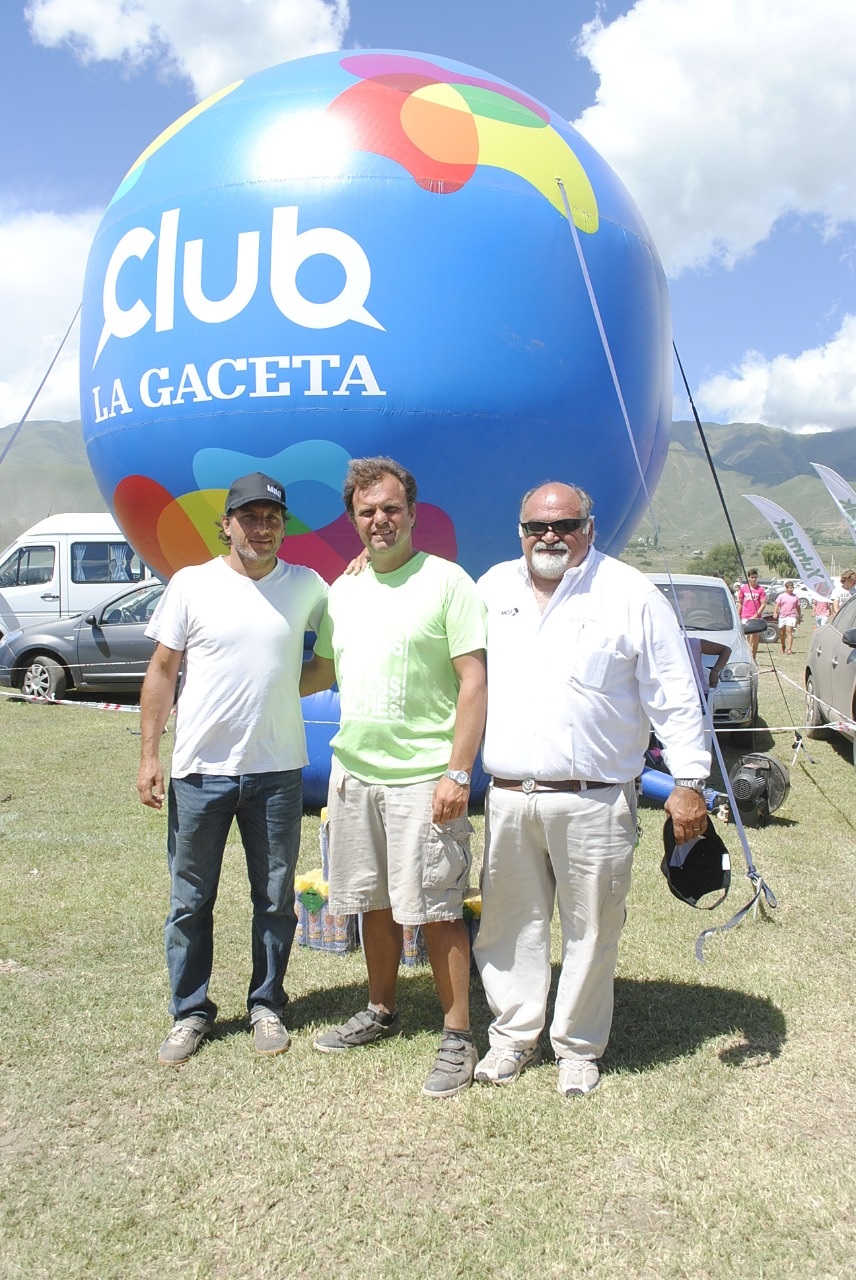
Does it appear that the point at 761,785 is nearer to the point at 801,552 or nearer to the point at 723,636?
the point at 723,636

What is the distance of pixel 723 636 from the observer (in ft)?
31.9

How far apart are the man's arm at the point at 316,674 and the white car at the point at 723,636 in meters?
4.89

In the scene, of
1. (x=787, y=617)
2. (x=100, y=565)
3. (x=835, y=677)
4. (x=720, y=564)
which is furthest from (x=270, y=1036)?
(x=720, y=564)

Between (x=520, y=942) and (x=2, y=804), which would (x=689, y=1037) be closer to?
(x=520, y=942)

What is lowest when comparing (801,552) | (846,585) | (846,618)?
(846,618)

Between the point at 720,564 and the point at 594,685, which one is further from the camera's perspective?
the point at 720,564

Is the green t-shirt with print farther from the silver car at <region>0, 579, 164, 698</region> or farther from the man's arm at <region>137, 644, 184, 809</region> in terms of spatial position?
the silver car at <region>0, 579, 164, 698</region>

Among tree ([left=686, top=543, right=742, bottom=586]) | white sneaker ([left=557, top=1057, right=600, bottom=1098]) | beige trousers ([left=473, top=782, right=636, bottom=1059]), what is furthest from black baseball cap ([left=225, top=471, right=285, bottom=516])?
tree ([left=686, top=543, right=742, bottom=586])

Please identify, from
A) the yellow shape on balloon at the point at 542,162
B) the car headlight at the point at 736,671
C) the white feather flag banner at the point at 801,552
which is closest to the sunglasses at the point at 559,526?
the yellow shape on balloon at the point at 542,162

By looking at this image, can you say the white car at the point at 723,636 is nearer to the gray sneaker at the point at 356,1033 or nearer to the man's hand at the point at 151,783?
the gray sneaker at the point at 356,1033

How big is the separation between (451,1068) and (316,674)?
148 centimetres

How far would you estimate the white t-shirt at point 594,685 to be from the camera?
10.4ft

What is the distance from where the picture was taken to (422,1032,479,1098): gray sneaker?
3234 millimetres

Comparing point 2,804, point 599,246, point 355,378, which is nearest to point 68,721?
point 2,804
